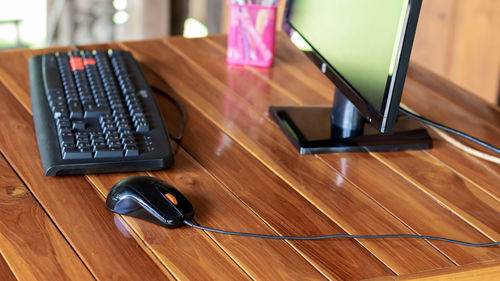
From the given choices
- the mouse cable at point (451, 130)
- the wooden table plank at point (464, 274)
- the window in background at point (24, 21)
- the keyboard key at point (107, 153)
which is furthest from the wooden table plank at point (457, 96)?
the window in background at point (24, 21)

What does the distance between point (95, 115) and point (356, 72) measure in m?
0.43

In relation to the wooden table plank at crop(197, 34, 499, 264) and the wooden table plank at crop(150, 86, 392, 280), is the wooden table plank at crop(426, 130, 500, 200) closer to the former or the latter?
the wooden table plank at crop(197, 34, 499, 264)

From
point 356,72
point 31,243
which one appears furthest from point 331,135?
point 31,243

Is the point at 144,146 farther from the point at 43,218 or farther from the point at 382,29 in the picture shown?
the point at 382,29

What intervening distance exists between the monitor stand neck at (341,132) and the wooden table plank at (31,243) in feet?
1.45

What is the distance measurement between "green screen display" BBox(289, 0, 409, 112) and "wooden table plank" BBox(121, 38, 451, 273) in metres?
0.14

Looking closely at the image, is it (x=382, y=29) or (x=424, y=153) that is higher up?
(x=382, y=29)

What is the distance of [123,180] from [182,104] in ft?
1.21

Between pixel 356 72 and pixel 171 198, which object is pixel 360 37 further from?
pixel 171 198

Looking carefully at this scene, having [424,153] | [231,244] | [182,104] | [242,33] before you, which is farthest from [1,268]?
[242,33]

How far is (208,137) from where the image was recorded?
116cm

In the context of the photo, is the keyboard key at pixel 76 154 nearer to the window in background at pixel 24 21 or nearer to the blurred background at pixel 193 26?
the blurred background at pixel 193 26

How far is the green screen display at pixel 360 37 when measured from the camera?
94 cm

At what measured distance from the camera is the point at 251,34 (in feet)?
4.78
